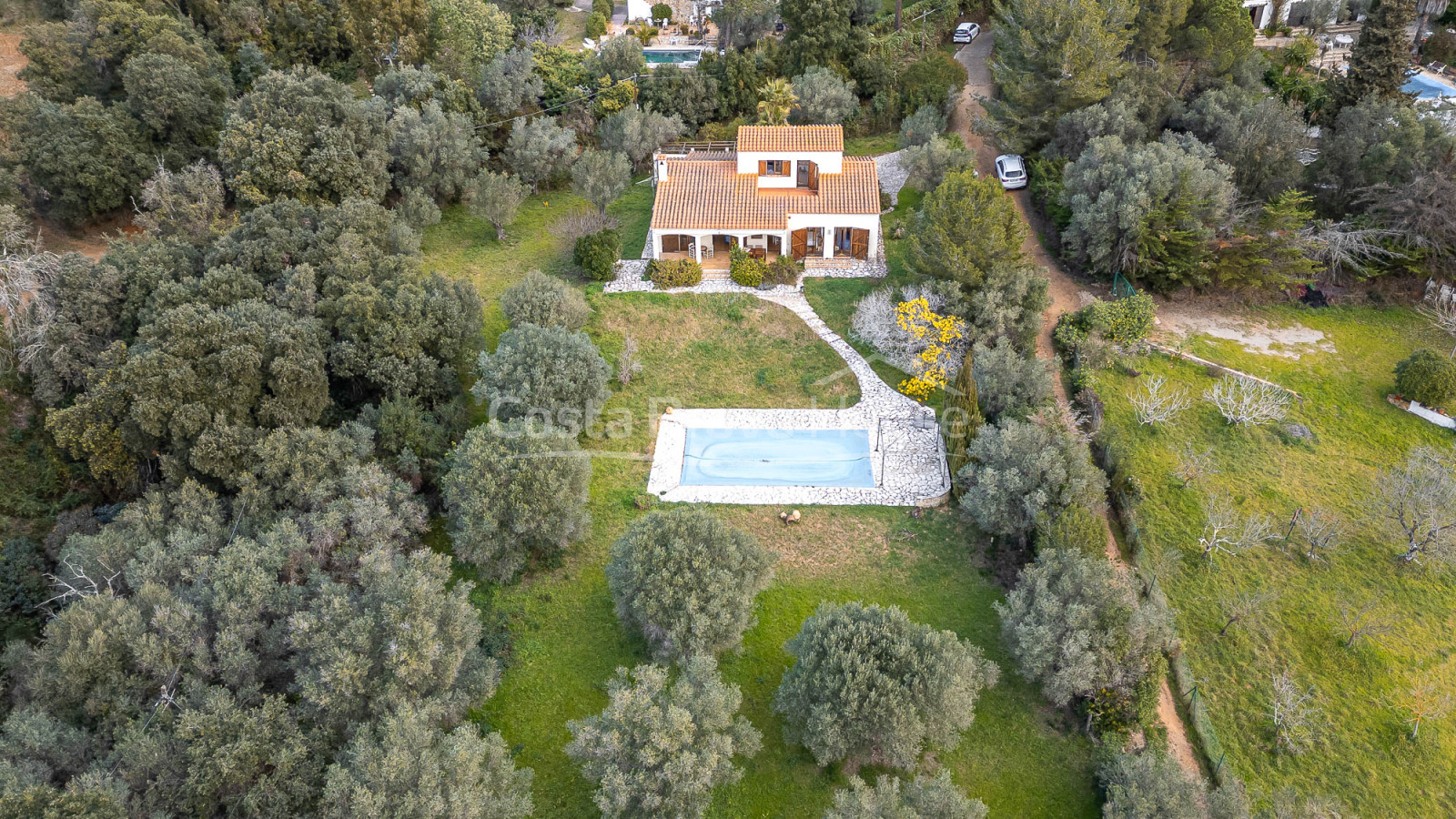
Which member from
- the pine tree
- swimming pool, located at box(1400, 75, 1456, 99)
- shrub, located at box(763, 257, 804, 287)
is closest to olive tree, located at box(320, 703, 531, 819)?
shrub, located at box(763, 257, 804, 287)

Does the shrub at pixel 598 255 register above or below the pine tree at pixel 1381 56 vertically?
below

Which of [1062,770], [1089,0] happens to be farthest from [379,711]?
[1089,0]

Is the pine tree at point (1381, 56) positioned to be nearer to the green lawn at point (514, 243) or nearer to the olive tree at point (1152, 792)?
the green lawn at point (514, 243)

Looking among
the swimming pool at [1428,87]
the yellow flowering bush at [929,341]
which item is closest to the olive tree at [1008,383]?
the yellow flowering bush at [929,341]

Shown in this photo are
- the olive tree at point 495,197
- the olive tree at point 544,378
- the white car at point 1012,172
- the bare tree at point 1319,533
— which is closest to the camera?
the bare tree at point 1319,533

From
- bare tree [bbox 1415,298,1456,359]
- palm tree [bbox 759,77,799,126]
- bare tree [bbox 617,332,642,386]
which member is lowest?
bare tree [bbox 617,332,642,386]

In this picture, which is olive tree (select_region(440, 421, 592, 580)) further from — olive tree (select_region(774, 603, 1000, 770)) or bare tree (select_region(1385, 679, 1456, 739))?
bare tree (select_region(1385, 679, 1456, 739))
